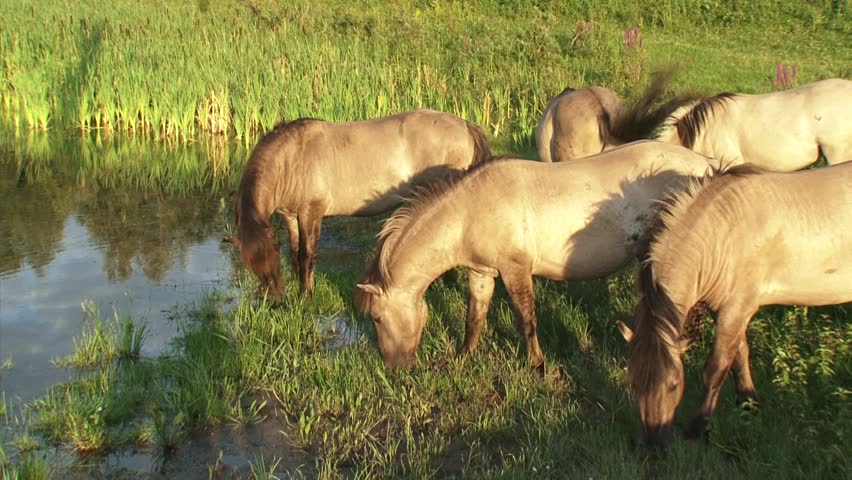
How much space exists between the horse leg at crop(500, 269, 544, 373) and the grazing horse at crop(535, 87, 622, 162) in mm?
2977

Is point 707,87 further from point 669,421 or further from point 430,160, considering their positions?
point 669,421

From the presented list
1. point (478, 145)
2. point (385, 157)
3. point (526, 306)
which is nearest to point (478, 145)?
point (478, 145)

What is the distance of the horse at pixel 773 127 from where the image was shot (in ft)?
23.9

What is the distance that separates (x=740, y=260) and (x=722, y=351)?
1.58ft

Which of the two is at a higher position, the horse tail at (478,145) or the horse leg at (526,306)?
the horse tail at (478,145)

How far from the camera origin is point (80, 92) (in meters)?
12.9

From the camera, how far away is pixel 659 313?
4.05 metres

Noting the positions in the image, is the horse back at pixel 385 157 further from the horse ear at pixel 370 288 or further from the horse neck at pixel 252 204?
the horse ear at pixel 370 288

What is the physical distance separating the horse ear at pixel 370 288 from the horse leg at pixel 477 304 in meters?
0.69

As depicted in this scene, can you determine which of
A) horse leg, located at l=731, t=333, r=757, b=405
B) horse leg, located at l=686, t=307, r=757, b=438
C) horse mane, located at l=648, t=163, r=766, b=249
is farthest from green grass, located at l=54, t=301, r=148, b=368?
horse leg, located at l=731, t=333, r=757, b=405

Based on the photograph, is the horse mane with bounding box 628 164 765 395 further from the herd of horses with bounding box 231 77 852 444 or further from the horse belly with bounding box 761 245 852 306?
the horse belly with bounding box 761 245 852 306

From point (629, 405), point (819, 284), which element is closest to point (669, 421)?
point (629, 405)

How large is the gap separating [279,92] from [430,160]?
552 cm

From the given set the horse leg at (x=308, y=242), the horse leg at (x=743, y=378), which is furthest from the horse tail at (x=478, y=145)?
the horse leg at (x=743, y=378)
